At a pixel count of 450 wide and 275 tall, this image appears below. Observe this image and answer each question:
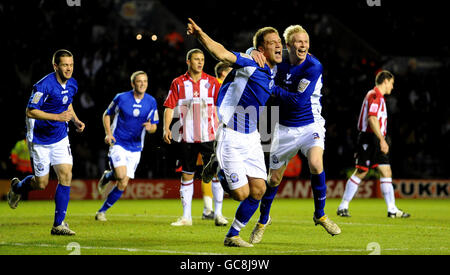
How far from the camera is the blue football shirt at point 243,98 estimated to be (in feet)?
24.3

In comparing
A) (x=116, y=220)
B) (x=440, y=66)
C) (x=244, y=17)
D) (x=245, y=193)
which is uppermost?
(x=244, y=17)

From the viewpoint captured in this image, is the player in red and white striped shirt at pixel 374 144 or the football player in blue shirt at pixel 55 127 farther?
the player in red and white striped shirt at pixel 374 144

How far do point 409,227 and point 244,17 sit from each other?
1455 cm

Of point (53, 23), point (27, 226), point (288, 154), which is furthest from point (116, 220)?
point (53, 23)

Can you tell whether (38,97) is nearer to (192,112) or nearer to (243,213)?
(192,112)

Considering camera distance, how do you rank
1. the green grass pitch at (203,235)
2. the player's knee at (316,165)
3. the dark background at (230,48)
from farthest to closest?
the dark background at (230,48), the player's knee at (316,165), the green grass pitch at (203,235)

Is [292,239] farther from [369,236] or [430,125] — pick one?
[430,125]

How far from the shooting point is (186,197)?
1073 cm

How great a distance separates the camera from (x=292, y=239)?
27.7 ft

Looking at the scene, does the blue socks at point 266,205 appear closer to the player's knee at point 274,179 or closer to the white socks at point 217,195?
the player's knee at point 274,179

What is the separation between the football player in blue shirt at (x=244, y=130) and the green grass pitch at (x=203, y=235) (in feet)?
1.85

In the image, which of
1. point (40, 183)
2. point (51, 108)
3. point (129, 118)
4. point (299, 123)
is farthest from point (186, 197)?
point (299, 123)

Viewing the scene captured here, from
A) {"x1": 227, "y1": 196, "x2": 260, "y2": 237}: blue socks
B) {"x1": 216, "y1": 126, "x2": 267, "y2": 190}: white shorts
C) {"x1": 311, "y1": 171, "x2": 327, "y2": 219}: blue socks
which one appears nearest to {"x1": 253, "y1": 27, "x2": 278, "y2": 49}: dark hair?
{"x1": 216, "y1": 126, "x2": 267, "y2": 190}: white shorts

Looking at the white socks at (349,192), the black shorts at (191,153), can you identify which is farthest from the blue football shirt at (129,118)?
the white socks at (349,192)
